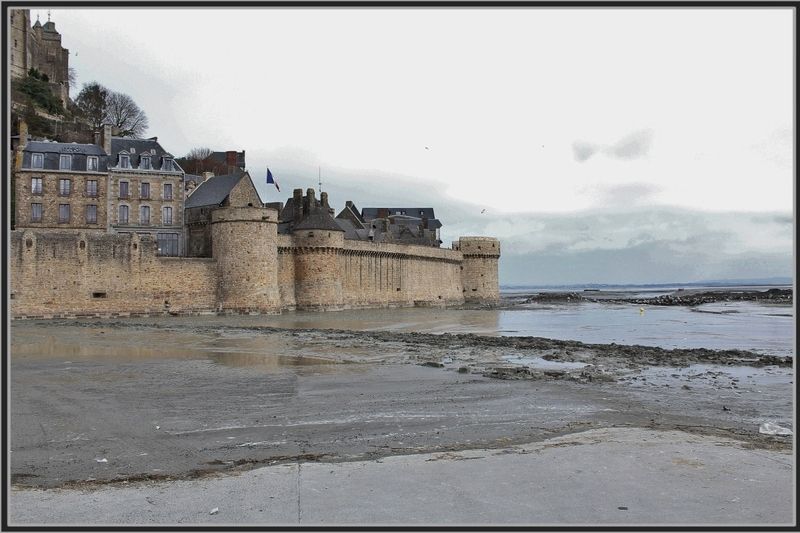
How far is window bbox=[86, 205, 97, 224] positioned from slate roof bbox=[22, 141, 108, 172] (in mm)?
1878

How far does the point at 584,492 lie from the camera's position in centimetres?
549

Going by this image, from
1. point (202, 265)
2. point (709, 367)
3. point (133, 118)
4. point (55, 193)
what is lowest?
point (709, 367)

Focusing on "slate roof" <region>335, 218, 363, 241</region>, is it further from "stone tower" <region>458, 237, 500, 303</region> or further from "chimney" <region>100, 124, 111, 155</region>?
"chimney" <region>100, 124, 111, 155</region>

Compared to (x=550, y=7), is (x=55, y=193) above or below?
above

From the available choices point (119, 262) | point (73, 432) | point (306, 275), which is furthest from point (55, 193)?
point (73, 432)

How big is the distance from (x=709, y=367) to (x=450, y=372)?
19.6 ft

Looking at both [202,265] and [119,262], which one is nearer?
[119,262]

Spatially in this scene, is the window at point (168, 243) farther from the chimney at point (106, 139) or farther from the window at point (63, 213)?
the chimney at point (106, 139)

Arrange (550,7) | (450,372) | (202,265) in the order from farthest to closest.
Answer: (202,265) → (450,372) → (550,7)

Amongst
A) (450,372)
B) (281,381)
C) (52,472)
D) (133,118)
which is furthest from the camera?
(133,118)

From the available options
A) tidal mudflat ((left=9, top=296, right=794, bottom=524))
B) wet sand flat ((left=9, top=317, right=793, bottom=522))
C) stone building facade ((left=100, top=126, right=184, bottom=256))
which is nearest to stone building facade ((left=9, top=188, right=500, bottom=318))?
stone building facade ((left=100, top=126, right=184, bottom=256))

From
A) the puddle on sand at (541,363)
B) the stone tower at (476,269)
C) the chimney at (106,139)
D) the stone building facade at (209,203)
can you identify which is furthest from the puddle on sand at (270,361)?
the stone tower at (476,269)

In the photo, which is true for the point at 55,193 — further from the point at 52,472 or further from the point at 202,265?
the point at 52,472

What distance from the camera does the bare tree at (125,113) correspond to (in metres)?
63.5
